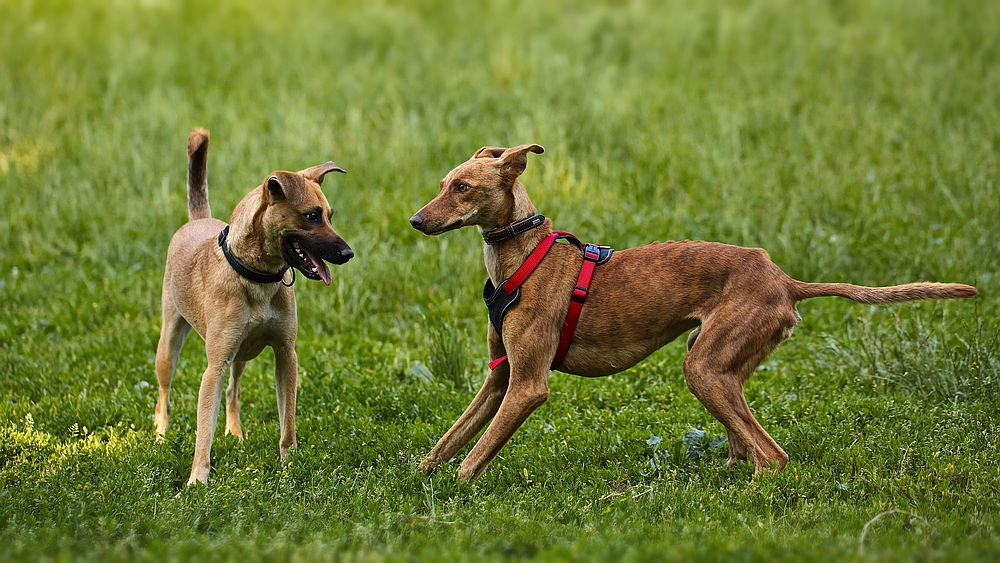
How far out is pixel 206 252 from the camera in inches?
248

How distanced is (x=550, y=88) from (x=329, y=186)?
4.23 m

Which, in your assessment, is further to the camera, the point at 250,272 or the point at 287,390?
the point at 287,390

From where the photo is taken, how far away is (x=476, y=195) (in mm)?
5602

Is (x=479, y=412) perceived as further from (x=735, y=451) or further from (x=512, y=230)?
(x=735, y=451)

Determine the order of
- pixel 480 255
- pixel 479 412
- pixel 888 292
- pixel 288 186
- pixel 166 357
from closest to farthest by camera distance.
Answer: pixel 888 292 → pixel 288 186 → pixel 479 412 → pixel 166 357 → pixel 480 255

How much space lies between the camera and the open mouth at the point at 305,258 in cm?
560

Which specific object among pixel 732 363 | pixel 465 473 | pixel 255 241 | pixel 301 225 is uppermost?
pixel 301 225

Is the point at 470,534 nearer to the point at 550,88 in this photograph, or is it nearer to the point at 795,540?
the point at 795,540

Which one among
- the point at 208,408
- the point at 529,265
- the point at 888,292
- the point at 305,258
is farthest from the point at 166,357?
the point at 888,292

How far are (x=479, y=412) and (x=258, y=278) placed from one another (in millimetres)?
1629

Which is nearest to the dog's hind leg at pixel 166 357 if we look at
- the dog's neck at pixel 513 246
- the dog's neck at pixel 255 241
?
the dog's neck at pixel 255 241

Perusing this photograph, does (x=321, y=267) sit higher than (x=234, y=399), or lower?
higher

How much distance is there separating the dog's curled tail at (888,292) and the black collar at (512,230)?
1606mm

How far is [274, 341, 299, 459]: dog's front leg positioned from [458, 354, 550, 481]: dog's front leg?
1.33 metres
